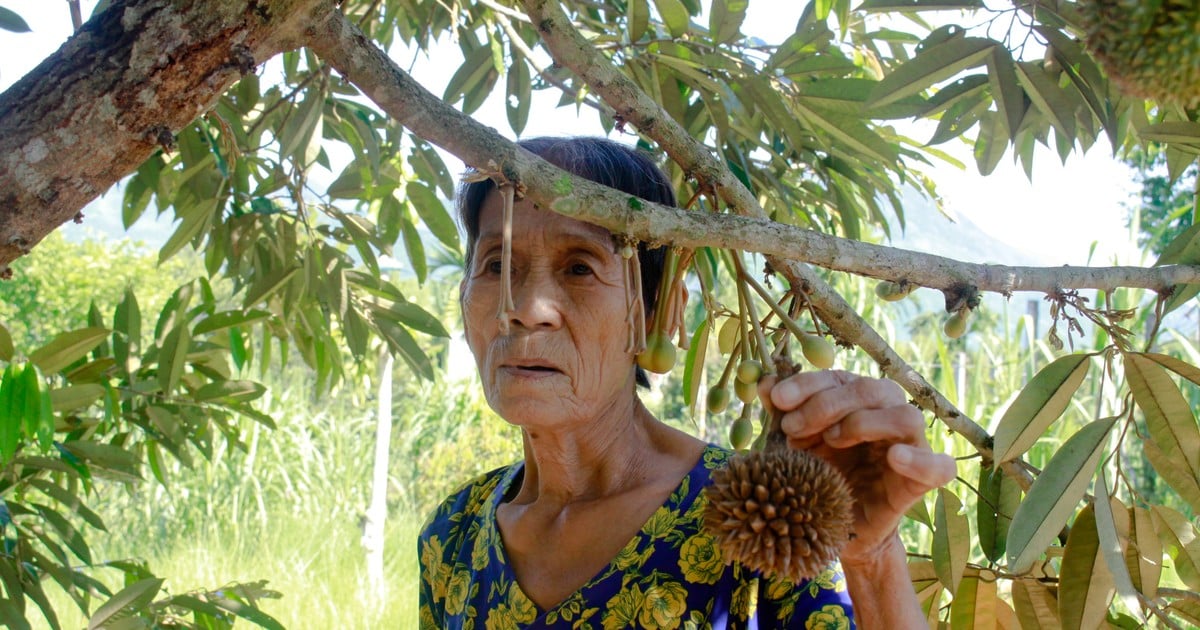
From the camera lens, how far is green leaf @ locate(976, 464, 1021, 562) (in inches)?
48.8

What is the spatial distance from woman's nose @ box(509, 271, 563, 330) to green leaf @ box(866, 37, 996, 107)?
46 centimetres

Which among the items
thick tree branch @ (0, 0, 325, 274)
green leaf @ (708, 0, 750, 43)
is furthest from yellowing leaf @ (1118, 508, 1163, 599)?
thick tree branch @ (0, 0, 325, 274)

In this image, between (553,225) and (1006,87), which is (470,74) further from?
(1006,87)

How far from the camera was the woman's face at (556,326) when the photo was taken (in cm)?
125

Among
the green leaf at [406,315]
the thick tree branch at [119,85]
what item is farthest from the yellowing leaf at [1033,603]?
the green leaf at [406,315]

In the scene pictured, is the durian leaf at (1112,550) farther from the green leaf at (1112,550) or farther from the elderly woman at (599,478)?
the elderly woman at (599,478)

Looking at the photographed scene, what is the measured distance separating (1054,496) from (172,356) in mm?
1487

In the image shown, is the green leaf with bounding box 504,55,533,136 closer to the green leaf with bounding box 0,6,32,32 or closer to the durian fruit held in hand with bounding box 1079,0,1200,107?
the green leaf with bounding box 0,6,32,32

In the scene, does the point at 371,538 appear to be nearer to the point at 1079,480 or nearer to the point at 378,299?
the point at 378,299

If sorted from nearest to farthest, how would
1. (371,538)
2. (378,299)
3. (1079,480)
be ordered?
(1079,480) → (378,299) → (371,538)

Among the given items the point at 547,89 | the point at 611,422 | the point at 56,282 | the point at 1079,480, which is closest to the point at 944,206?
the point at 547,89

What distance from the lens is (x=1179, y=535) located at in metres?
1.13

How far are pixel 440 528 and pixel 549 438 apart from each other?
0.39m

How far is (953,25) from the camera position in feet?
3.63
